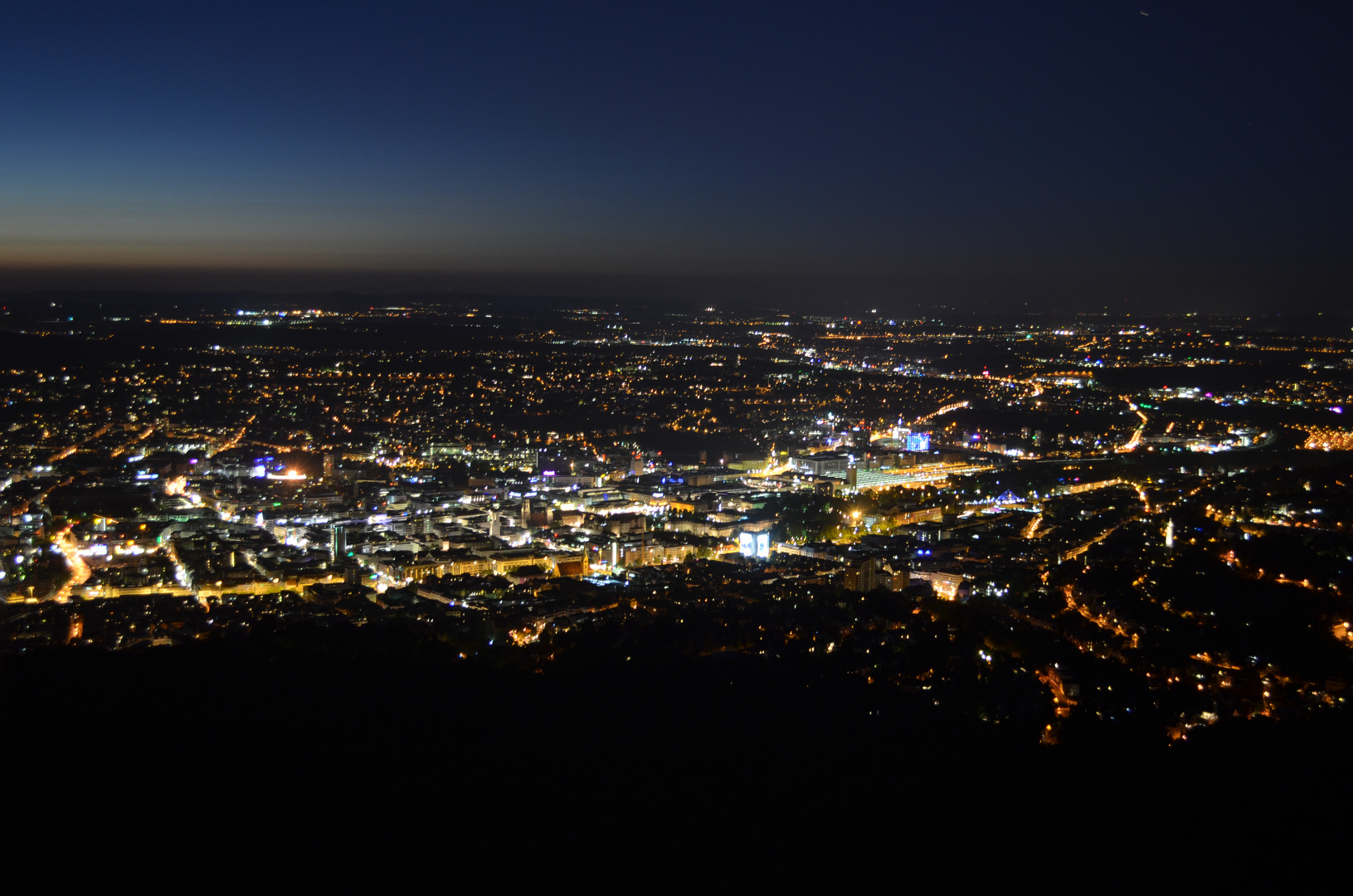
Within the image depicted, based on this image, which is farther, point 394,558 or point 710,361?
point 710,361

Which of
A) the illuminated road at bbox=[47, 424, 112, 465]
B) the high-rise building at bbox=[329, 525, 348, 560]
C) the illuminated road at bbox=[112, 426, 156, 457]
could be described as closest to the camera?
the high-rise building at bbox=[329, 525, 348, 560]

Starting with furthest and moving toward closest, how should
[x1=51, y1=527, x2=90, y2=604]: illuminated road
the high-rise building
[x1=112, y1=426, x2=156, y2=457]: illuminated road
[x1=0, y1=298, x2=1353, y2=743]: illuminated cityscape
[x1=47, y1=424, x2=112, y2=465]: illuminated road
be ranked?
[x1=112, y1=426, x2=156, y2=457]: illuminated road → [x1=47, y1=424, x2=112, y2=465]: illuminated road → the high-rise building → [x1=51, y1=527, x2=90, y2=604]: illuminated road → [x1=0, y1=298, x2=1353, y2=743]: illuminated cityscape

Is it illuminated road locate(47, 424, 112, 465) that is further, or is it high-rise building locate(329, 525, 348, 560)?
illuminated road locate(47, 424, 112, 465)

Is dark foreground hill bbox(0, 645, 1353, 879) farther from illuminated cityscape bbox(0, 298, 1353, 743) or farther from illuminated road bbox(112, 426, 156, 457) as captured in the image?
illuminated road bbox(112, 426, 156, 457)

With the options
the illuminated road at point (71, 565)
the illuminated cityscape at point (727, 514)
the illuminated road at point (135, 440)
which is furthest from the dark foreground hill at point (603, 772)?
the illuminated road at point (135, 440)

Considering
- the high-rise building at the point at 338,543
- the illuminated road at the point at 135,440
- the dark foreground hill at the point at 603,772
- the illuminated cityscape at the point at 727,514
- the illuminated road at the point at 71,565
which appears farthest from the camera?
the illuminated road at the point at 135,440

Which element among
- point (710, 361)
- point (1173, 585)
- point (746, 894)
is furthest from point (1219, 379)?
point (746, 894)

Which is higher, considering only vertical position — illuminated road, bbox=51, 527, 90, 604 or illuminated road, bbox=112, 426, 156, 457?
illuminated road, bbox=51, 527, 90, 604

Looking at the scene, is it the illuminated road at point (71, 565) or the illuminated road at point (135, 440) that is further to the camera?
the illuminated road at point (135, 440)

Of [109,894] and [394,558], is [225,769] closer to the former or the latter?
[109,894]

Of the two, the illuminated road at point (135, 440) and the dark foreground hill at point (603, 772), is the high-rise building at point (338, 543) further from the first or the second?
the illuminated road at point (135, 440)

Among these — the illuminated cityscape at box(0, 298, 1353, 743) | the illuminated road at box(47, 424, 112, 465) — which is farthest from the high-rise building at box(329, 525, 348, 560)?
the illuminated road at box(47, 424, 112, 465)
